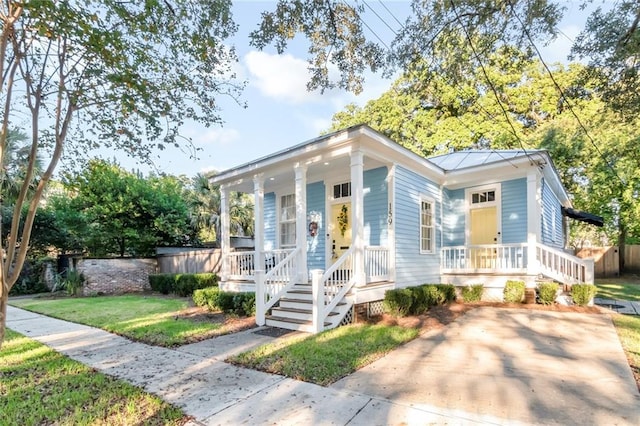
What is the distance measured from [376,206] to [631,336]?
17.2 feet

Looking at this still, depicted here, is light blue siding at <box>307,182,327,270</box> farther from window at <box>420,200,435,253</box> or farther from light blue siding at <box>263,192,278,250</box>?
window at <box>420,200,435,253</box>

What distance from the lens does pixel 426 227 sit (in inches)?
369

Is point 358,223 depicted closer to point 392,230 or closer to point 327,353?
point 392,230

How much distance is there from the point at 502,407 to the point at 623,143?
1419cm

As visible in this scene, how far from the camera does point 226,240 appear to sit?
1002 cm

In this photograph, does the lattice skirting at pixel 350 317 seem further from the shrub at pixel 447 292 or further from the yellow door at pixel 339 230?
the shrub at pixel 447 292

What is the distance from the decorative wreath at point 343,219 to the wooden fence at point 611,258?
13.9m

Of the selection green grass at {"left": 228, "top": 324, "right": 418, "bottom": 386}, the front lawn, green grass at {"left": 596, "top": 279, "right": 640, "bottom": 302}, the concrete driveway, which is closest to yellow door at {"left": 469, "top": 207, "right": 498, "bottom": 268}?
the concrete driveway

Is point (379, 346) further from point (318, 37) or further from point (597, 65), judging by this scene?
point (597, 65)

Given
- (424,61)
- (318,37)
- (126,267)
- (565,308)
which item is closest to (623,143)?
(565,308)

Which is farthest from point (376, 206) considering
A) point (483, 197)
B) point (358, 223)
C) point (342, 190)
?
point (483, 197)

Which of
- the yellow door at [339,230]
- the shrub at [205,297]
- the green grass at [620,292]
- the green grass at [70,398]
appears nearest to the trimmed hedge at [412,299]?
the yellow door at [339,230]

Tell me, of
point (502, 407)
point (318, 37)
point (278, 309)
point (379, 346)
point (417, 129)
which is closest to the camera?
point (502, 407)

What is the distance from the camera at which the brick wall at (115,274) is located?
1345 cm
